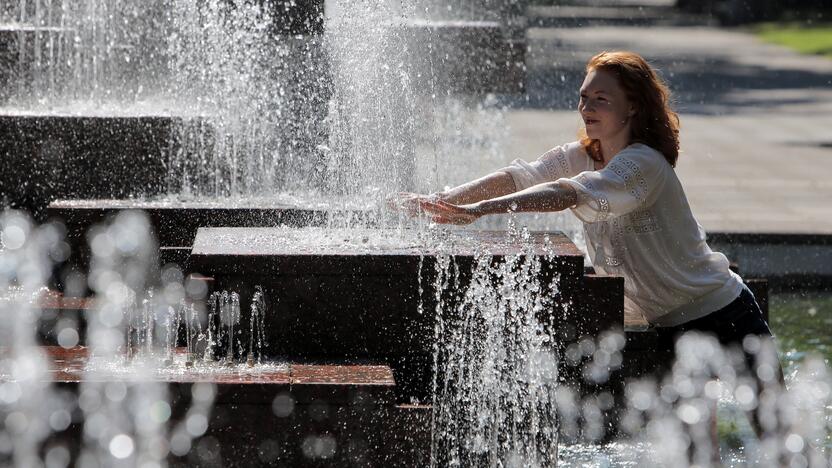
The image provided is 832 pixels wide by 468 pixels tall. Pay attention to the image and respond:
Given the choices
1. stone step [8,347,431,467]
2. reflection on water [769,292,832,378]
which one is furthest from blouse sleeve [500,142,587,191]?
reflection on water [769,292,832,378]

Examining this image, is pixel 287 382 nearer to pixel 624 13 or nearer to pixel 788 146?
pixel 788 146

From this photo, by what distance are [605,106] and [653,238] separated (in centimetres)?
43

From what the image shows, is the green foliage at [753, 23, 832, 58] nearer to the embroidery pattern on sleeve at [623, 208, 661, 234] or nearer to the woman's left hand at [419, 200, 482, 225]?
the embroidery pattern on sleeve at [623, 208, 661, 234]

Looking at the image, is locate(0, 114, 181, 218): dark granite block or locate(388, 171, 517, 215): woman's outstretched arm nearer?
locate(388, 171, 517, 215): woman's outstretched arm

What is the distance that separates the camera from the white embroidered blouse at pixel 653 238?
456cm

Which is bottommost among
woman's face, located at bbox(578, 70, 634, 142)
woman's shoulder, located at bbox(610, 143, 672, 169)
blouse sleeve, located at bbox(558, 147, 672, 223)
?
blouse sleeve, located at bbox(558, 147, 672, 223)

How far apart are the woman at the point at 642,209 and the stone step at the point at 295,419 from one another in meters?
0.62

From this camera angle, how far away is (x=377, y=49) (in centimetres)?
868

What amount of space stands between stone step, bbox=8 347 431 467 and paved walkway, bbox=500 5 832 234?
510 cm

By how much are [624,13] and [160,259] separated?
3048 cm

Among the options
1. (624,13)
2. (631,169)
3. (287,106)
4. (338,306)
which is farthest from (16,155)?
(624,13)

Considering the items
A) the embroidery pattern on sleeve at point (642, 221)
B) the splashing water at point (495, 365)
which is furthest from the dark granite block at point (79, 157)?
the embroidery pattern on sleeve at point (642, 221)

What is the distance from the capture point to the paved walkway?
1058 cm

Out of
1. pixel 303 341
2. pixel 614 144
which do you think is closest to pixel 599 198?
pixel 614 144
